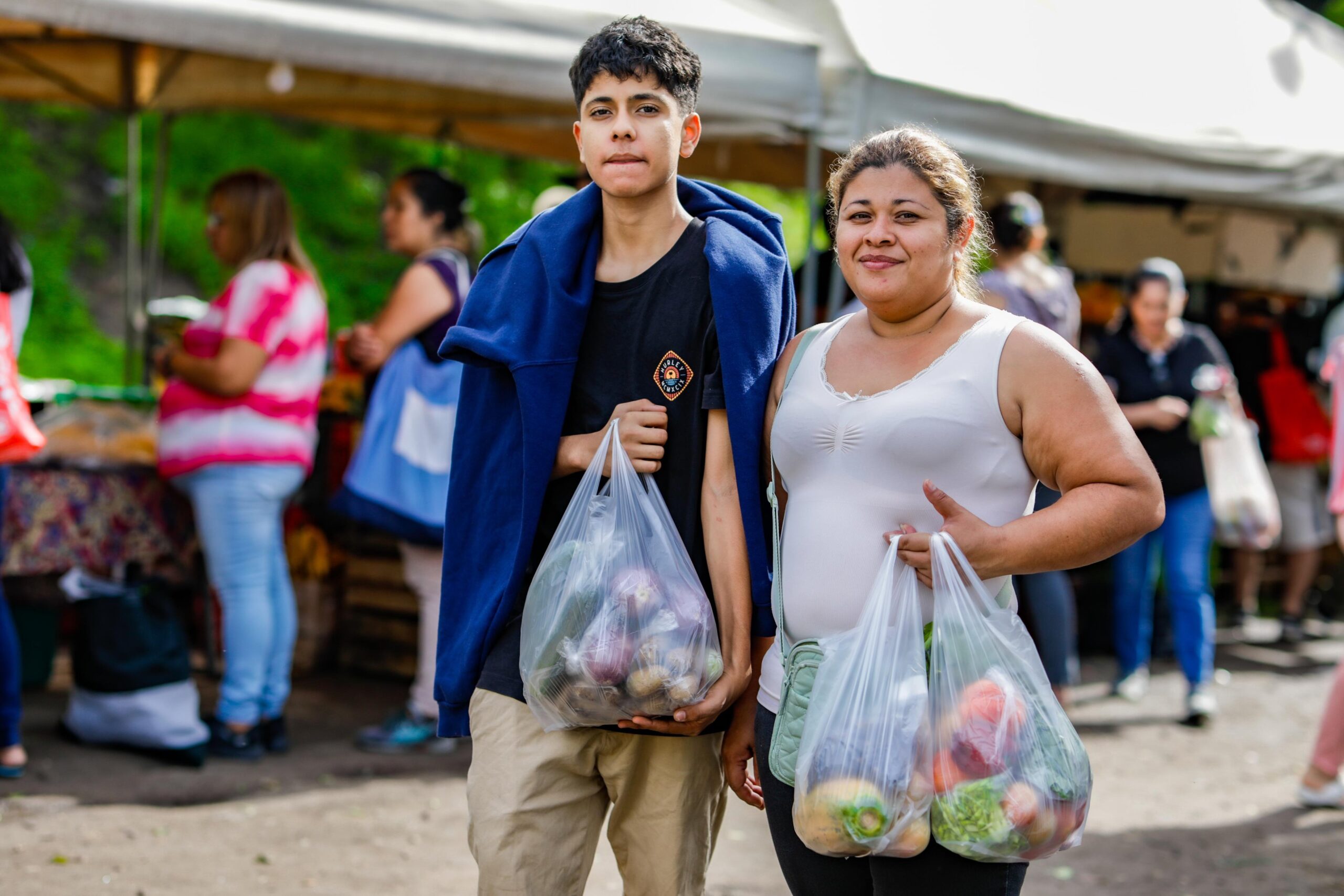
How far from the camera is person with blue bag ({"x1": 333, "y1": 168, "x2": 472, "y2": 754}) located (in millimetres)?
4887

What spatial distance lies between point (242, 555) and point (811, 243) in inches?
95.6

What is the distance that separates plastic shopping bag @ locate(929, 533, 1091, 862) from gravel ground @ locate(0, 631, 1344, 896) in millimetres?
2296

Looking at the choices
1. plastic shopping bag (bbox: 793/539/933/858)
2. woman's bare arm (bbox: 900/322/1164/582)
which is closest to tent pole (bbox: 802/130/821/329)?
woman's bare arm (bbox: 900/322/1164/582)

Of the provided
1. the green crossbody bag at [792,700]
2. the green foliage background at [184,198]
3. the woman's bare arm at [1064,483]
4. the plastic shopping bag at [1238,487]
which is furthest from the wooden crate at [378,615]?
the green foliage background at [184,198]

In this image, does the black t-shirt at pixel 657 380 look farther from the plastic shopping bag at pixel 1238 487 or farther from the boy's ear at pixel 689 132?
the plastic shopping bag at pixel 1238 487

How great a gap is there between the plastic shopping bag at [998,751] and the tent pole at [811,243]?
328 cm

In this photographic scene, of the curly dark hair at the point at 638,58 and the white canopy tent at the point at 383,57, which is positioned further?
the white canopy tent at the point at 383,57

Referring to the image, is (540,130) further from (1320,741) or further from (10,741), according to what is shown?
(1320,741)

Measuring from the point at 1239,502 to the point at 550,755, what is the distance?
4.76 m

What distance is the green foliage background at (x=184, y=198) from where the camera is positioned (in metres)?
12.9

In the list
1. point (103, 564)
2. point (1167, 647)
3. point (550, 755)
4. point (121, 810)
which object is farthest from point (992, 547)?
point (1167, 647)

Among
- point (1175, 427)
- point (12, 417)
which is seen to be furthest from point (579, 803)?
point (1175, 427)

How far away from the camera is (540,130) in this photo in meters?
8.36

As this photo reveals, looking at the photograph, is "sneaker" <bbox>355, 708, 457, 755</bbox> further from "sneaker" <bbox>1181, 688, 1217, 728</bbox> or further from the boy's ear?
"sneaker" <bbox>1181, 688, 1217, 728</bbox>
